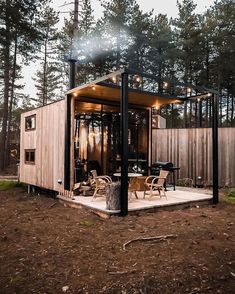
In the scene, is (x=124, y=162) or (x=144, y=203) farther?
(x=144, y=203)

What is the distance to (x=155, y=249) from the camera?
4.11 meters

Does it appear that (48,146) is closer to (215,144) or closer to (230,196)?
(215,144)

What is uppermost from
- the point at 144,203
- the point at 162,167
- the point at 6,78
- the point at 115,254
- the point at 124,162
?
the point at 6,78

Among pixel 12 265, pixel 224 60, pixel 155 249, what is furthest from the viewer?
pixel 224 60

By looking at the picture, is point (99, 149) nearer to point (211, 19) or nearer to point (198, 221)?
point (198, 221)

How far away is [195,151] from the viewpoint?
1109 cm

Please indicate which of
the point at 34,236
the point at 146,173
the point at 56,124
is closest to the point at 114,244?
the point at 34,236

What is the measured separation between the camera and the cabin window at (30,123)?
10202 mm

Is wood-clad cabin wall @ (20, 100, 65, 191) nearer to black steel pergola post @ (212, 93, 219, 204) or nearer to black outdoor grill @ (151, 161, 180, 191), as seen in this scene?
black outdoor grill @ (151, 161, 180, 191)

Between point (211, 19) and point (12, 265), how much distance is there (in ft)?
65.3

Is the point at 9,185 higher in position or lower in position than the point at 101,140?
lower

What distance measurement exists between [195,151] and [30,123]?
21.3 feet

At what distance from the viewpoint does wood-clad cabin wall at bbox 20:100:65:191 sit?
27.4 feet

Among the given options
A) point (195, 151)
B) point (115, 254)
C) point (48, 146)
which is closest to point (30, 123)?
point (48, 146)
